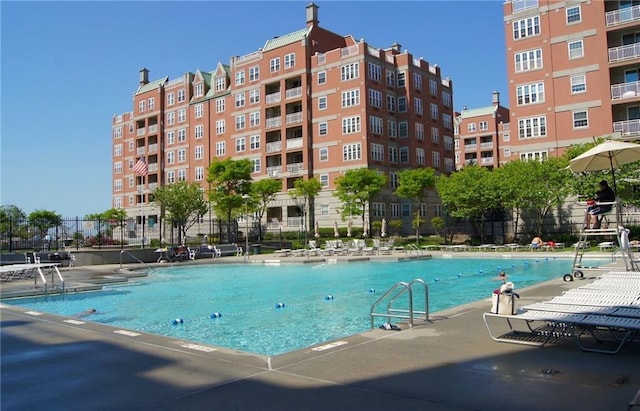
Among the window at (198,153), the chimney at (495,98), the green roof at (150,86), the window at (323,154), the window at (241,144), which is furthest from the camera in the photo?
the chimney at (495,98)

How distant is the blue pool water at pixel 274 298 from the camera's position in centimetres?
1123

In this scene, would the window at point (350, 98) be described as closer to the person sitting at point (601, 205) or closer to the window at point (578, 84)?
the window at point (578, 84)

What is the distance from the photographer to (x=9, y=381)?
19.9 feet

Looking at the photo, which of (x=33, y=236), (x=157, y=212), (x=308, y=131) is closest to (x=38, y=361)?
(x=33, y=236)

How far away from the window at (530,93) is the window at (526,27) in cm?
448

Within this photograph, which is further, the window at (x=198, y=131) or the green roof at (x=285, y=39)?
the window at (x=198, y=131)

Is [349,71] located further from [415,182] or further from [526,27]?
[526,27]

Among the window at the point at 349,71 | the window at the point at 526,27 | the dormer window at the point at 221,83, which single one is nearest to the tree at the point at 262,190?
the window at the point at 349,71

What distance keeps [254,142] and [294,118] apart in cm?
685

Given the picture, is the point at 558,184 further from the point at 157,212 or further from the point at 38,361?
the point at 157,212

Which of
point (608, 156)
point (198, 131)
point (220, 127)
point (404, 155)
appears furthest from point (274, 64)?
point (608, 156)

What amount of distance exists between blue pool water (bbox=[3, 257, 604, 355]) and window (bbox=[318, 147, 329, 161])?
28.3 m

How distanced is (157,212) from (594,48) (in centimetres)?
6024

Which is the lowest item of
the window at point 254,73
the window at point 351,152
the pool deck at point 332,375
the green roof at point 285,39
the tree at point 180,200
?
the pool deck at point 332,375
